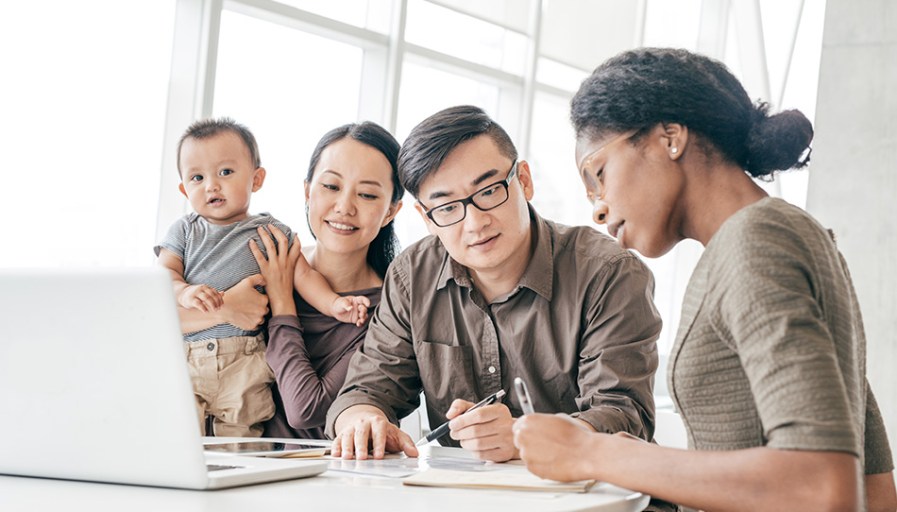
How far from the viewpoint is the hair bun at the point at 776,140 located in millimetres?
1396

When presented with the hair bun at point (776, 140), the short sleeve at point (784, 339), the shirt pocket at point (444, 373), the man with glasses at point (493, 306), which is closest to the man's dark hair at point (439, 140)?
the man with glasses at point (493, 306)

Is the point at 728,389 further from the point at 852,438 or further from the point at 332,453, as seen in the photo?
the point at 332,453

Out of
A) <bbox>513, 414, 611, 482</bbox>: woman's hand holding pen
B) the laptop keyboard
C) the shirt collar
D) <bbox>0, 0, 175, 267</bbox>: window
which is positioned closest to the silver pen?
<bbox>513, 414, 611, 482</bbox>: woman's hand holding pen

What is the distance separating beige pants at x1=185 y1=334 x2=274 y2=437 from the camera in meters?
2.35

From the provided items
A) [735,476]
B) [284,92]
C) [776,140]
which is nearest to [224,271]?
[776,140]

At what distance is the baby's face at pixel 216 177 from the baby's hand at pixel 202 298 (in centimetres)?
35

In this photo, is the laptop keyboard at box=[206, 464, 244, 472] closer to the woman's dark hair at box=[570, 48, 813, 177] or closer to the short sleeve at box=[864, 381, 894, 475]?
the woman's dark hair at box=[570, 48, 813, 177]

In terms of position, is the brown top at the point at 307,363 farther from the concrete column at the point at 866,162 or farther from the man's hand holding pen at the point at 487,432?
the concrete column at the point at 866,162

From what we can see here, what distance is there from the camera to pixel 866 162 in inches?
140

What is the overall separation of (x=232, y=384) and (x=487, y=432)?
0.95 meters

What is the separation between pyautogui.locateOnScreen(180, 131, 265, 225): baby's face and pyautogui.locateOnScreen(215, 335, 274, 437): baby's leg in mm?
434

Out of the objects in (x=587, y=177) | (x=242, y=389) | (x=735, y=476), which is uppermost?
(x=587, y=177)

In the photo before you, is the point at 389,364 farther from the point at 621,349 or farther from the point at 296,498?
the point at 296,498

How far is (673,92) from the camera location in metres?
1.39
